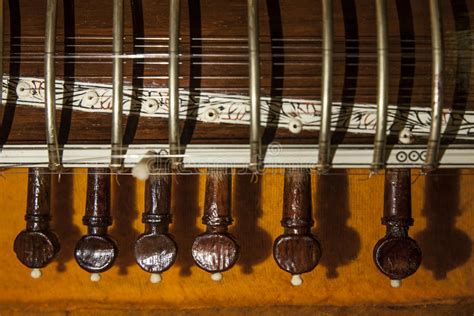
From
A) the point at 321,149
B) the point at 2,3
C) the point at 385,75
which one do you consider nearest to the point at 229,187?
the point at 321,149

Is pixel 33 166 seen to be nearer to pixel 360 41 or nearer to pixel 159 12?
pixel 159 12

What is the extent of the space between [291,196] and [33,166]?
26.7 inches

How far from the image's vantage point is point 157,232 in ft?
5.67

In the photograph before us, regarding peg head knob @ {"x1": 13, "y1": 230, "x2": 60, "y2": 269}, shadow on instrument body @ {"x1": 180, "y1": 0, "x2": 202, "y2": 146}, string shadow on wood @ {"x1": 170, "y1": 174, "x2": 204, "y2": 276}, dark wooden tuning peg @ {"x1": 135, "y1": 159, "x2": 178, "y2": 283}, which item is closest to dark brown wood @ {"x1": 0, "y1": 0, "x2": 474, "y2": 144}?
shadow on instrument body @ {"x1": 180, "y1": 0, "x2": 202, "y2": 146}

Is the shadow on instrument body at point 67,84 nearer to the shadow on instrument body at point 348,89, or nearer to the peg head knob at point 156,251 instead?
the peg head knob at point 156,251

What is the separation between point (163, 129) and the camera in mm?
1737

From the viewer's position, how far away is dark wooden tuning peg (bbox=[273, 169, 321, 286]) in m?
1.69

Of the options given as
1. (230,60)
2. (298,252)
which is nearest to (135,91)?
(230,60)

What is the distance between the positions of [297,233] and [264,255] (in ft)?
1.46

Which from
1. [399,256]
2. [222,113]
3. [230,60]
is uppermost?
[230,60]

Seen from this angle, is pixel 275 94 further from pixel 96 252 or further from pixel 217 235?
pixel 96 252

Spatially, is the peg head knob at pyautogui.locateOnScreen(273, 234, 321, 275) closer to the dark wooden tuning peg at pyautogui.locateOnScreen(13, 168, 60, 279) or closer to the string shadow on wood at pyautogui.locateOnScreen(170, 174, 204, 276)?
the string shadow on wood at pyautogui.locateOnScreen(170, 174, 204, 276)

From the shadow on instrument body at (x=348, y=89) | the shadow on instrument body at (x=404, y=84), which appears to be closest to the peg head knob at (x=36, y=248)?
the shadow on instrument body at (x=348, y=89)

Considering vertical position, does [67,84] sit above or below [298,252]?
above
